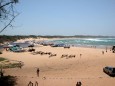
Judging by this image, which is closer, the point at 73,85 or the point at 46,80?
the point at 73,85

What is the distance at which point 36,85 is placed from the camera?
842 inches

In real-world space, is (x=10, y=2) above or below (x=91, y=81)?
above

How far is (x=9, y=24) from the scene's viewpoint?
1739 cm

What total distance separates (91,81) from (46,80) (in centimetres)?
500

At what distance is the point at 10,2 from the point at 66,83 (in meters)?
10.3

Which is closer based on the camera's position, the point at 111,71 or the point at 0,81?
the point at 0,81

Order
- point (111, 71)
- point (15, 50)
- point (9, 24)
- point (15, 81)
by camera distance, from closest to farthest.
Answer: point (9, 24) < point (15, 81) < point (111, 71) < point (15, 50)

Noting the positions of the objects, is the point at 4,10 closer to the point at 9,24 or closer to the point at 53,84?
the point at 9,24

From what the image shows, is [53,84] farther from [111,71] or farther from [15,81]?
[111,71]

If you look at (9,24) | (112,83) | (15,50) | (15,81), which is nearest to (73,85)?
(112,83)

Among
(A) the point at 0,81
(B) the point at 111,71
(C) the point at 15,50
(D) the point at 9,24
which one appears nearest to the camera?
(D) the point at 9,24

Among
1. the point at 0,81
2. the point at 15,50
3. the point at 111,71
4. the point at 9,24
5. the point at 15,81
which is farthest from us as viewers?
the point at 15,50

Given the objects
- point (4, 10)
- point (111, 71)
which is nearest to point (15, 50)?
point (111, 71)

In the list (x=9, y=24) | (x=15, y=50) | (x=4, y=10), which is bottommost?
(x=15, y=50)
